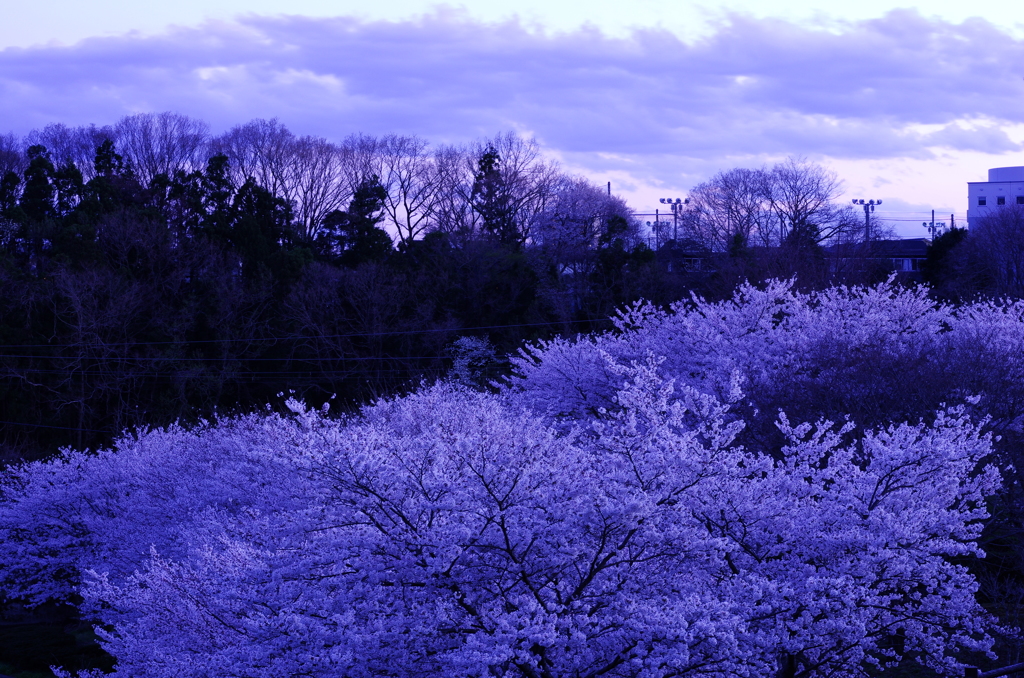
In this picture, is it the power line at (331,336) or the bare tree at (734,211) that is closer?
the power line at (331,336)

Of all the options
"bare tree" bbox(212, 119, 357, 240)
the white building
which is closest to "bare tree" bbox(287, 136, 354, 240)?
"bare tree" bbox(212, 119, 357, 240)

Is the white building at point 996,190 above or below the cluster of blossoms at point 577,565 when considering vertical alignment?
above

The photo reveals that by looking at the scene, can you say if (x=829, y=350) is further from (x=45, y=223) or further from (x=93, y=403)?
(x=45, y=223)

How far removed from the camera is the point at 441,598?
8969 mm

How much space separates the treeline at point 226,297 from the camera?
42906 mm

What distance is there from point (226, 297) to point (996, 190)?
59.2 metres

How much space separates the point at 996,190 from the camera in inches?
3137

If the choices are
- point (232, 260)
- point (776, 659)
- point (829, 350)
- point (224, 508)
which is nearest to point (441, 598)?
point (776, 659)

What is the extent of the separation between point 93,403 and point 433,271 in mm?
15018

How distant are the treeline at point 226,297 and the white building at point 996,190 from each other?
129ft

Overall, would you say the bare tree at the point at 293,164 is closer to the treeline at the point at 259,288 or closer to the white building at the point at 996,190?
the treeline at the point at 259,288

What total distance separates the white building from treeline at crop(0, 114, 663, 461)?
39.3 meters

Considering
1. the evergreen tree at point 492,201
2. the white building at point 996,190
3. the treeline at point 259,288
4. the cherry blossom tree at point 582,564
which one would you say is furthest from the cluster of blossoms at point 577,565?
the white building at point 996,190

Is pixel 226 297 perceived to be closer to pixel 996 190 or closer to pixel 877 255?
pixel 877 255
